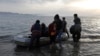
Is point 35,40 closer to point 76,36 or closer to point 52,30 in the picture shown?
point 52,30

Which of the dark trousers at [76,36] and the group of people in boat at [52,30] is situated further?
the dark trousers at [76,36]

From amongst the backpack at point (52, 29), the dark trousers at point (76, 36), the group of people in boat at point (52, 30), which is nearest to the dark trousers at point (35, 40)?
the group of people in boat at point (52, 30)

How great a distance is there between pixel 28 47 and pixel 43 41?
3.79ft

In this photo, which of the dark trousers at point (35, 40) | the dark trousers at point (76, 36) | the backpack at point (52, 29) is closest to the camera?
the backpack at point (52, 29)

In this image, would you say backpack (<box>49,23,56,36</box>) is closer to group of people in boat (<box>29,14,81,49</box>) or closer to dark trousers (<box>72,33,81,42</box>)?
group of people in boat (<box>29,14,81,49</box>)

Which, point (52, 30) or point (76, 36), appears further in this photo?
point (76, 36)

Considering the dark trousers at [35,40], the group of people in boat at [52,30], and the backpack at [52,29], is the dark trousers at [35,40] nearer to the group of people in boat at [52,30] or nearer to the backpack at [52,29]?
the group of people in boat at [52,30]

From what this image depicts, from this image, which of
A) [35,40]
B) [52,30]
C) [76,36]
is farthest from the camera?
[76,36]

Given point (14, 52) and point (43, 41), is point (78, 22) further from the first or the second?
point (14, 52)

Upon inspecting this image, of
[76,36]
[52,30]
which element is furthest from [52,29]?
[76,36]

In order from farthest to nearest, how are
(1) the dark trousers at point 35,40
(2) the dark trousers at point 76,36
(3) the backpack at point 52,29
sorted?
(2) the dark trousers at point 76,36 < (1) the dark trousers at point 35,40 < (3) the backpack at point 52,29

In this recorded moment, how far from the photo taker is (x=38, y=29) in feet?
42.9

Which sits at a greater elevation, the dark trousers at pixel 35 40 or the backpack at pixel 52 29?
the backpack at pixel 52 29

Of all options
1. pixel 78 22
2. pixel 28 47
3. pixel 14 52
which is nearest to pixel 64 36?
pixel 78 22
